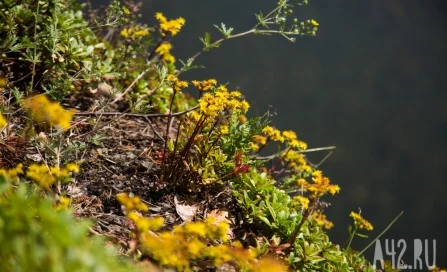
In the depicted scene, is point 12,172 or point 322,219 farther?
point 322,219

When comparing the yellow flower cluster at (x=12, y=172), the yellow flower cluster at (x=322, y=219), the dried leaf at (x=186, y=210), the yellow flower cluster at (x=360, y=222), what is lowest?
the yellow flower cluster at (x=322, y=219)

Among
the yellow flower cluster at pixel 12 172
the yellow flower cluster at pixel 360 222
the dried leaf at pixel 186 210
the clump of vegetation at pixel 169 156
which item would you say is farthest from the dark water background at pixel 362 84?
the yellow flower cluster at pixel 12 172

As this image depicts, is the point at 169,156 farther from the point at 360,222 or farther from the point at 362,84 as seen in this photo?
the point at 362,84

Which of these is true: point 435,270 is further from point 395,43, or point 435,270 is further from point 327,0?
point 327,0

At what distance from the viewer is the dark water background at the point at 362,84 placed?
2.95 m

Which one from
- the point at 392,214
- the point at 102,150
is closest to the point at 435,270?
the point at 392,214

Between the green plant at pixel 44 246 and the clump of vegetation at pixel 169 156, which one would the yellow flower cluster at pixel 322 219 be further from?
the green plant at pixel 44 246

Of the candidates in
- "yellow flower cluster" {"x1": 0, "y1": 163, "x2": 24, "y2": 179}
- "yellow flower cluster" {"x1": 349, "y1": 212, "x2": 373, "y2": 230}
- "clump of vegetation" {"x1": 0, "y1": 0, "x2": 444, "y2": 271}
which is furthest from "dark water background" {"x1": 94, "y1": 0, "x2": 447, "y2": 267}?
"yellow flower cluster" {"x1": 0, "y1": 163, "x2": 24, "y2": 179}

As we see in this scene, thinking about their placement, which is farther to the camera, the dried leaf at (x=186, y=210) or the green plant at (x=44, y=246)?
the dried leaf at (x=186, y=210)

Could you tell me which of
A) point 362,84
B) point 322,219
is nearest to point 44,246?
point 322,219

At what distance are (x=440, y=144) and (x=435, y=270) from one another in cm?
116

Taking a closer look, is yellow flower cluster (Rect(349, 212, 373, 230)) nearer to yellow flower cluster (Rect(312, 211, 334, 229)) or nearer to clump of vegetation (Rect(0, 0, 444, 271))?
clump of vegetation (Rect(0, 0, 444, 271))

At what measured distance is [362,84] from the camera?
119 inches

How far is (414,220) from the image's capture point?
2.93 m
